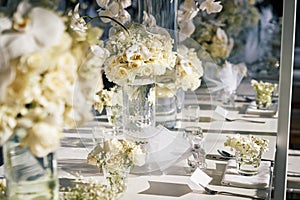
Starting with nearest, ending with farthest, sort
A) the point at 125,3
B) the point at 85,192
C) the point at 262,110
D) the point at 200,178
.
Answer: the point at 85,192 → the point at 200,178 → the point at 125,3 → the point at 262,110

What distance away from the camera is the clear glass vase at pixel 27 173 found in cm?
85

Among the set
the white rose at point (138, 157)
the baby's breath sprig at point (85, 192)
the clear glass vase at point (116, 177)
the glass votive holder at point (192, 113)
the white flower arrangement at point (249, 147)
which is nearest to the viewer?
the baby's breath sprig at point (85, 192)

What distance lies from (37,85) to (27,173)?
0.47ft

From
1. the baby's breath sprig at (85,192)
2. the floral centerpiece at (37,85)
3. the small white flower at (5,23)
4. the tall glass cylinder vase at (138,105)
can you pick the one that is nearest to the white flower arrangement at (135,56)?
the tall glass cylinder vase at (138,105)

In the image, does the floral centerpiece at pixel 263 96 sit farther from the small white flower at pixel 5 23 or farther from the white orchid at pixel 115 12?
the small white flower at pixel 5 23

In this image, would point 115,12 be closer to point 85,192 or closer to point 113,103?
point 113,103

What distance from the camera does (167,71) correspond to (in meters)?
1.67

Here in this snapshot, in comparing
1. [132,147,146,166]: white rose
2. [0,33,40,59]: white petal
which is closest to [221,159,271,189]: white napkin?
[132,147,146,166]: white rose

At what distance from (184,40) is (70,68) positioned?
4.53 feet

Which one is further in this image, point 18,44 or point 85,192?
point 85,192

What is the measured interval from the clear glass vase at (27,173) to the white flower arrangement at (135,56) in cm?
63

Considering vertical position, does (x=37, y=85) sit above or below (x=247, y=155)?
above

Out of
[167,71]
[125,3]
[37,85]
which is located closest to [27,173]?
[37,85]

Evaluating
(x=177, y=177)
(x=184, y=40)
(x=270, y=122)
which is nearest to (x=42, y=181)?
(x=177, y=177)
